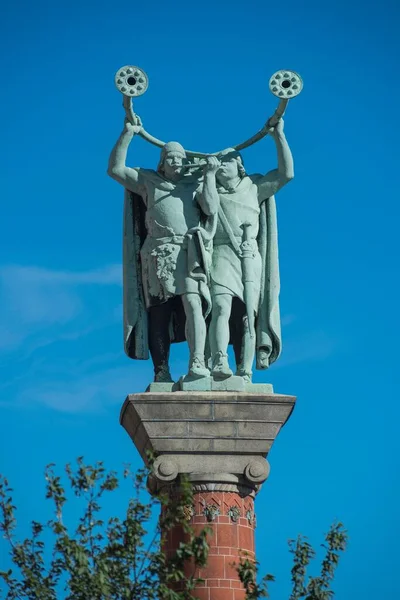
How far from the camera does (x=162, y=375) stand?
23672mm

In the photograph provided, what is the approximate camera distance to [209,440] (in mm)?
22516

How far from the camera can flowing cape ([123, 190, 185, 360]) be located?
2409 cm

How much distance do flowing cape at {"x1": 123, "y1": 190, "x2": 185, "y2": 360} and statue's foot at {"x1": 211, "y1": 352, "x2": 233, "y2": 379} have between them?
1.23 m

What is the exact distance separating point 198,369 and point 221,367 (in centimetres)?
36

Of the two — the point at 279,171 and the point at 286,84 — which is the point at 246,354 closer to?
the point at 279,171

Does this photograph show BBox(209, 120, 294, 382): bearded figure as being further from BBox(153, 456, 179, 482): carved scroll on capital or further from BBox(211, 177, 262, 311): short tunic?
BBox(153, 456, 179, 482): carved scroll on capital

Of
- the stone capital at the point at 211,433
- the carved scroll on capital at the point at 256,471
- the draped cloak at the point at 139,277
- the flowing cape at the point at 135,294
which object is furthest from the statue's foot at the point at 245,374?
the carved scroll on capital at the point at 256,471

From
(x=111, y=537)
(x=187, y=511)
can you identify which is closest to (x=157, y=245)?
(x=187, y=511)

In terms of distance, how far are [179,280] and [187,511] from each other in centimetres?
374

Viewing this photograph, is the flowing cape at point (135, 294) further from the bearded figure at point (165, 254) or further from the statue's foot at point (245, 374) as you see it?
the statue's foot at point (245, 374)

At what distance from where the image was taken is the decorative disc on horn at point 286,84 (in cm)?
2406

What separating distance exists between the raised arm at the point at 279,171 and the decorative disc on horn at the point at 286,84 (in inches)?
19.0

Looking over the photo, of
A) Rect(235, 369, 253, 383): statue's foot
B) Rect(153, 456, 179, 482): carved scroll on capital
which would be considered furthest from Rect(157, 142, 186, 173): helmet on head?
Rect(153, 456, 179, 482): carved scroll on capital

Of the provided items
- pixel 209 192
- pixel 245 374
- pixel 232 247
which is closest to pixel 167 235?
pixel 209 192
